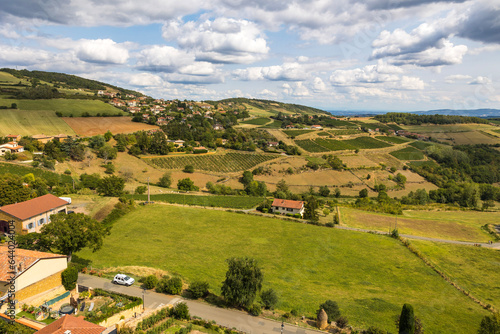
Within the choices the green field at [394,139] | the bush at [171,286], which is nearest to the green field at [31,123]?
the bush at [171,286]

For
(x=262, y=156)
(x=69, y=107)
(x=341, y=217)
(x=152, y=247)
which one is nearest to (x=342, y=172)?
(x=262, y=156)

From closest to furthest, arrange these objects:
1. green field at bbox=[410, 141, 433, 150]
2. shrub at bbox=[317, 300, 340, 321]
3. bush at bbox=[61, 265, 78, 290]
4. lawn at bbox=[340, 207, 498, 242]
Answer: shrub at bbox=[317, 300, 340, 321], bush at bbox=[61, 265, 78, 290], lawn at bbox=[340, 207, 498, 242], green field at bbox=[410, 141, 433, 150]

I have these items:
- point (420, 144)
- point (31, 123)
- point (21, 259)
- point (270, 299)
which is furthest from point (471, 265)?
point (31, 123)

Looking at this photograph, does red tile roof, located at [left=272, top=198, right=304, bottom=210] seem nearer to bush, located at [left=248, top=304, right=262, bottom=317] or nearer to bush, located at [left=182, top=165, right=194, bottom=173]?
bush, located at [left=182, top=165, right=194, bottom=173]

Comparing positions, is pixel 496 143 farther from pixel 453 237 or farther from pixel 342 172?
pixel 453 237

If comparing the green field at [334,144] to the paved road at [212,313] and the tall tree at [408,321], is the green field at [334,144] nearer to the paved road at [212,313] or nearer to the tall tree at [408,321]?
the tall tree at [408,321]

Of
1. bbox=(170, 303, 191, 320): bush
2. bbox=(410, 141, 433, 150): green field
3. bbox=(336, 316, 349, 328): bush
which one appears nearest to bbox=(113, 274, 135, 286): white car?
bbox=(170, 303, 191, 320): bush

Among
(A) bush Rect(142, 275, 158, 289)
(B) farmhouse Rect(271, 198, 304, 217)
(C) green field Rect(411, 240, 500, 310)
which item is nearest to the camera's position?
(A) bush Rect(142, 275, 158, 289)
